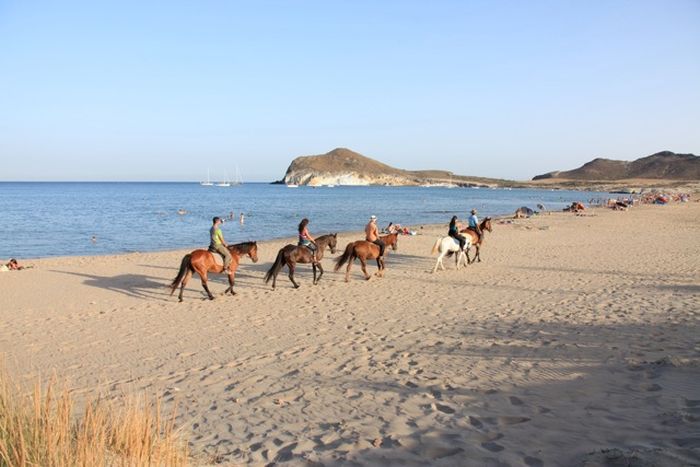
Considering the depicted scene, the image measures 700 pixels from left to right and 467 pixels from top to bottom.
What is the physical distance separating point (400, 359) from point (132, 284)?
10.6 metres

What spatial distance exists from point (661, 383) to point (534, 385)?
1456 mm

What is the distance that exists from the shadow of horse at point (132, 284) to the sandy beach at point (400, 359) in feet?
0.35

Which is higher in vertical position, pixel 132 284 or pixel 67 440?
pixel 67 440

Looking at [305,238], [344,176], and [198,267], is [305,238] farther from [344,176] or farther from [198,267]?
[344,176]

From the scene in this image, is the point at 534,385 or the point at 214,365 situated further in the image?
the point at 214,365

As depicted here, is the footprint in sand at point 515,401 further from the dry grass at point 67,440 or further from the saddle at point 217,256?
the saddle at point 217,256

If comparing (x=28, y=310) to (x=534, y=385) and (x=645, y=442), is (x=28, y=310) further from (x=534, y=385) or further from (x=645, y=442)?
(x=645, y=442)

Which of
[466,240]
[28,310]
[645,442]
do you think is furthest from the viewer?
[466,240]

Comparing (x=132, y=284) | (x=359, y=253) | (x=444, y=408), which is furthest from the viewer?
(x=132, y=284)

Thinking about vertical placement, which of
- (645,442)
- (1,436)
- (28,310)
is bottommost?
(28,310)

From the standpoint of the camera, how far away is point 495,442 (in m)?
4.62

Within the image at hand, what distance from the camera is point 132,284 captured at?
15.0 meters

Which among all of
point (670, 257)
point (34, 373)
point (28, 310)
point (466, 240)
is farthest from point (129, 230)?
point (670, 257)

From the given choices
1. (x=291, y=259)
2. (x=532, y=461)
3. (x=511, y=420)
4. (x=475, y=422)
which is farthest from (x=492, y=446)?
(x=291, y=259)
